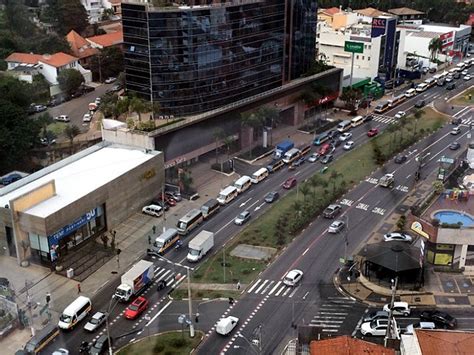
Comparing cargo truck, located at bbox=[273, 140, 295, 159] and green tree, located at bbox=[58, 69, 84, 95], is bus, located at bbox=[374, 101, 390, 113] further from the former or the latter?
green tree, located at bbox=[58, 69, 84, 95]

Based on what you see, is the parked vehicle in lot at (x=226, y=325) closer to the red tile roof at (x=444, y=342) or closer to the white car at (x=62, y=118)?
the red tile roof at (x=444, y=342)

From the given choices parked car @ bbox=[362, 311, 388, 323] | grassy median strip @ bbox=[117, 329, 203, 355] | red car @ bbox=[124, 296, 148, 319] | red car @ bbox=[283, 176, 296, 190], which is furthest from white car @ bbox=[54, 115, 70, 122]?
parked car @ bbox=[362, 311, 388, 323]

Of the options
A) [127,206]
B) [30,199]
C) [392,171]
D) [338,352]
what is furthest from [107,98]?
[338,352]

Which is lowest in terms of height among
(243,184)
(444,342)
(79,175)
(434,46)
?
(243,184)

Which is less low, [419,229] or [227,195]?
[419,229]

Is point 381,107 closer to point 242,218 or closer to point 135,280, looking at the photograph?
point 242,218

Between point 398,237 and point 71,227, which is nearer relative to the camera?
point 71,227

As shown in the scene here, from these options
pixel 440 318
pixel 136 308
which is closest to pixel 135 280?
pixel 136 308
